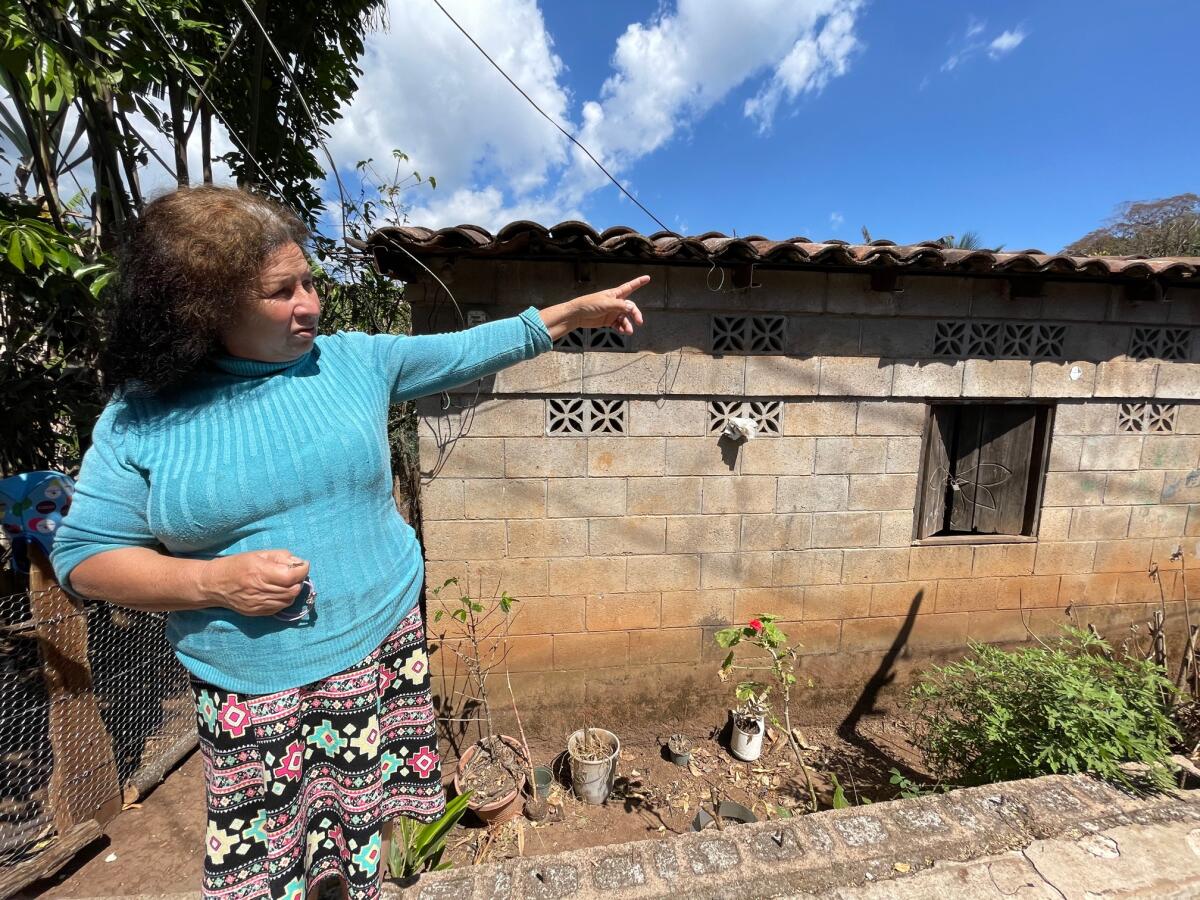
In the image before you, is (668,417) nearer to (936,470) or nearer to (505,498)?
(505,498)

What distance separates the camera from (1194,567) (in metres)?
4.13

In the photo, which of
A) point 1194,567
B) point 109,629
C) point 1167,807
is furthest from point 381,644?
point 1194,567

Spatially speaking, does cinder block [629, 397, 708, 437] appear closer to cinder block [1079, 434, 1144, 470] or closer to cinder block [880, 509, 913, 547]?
cinder block [880, 509, 913, 547]

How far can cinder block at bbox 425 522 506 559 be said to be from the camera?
330cm

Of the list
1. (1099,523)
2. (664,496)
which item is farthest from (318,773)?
(1099,523)

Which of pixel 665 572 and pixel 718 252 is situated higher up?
pixel 718 252

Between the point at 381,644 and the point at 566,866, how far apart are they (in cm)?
118

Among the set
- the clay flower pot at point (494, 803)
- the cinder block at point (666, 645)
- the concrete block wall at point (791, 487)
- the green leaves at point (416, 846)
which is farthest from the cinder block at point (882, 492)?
the green leaves at point (416, 846)

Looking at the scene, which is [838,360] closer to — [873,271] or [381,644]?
[873,271]

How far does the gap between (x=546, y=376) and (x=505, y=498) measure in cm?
79

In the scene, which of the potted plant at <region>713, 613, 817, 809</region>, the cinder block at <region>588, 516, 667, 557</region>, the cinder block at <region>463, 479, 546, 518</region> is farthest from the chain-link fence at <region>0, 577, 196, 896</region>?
the potted plant at <region>713, 613, 817, 809</region>

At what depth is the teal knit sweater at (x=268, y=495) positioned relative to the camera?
1.06 m

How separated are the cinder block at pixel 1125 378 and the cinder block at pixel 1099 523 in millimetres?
836

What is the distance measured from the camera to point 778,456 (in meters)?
3.53
